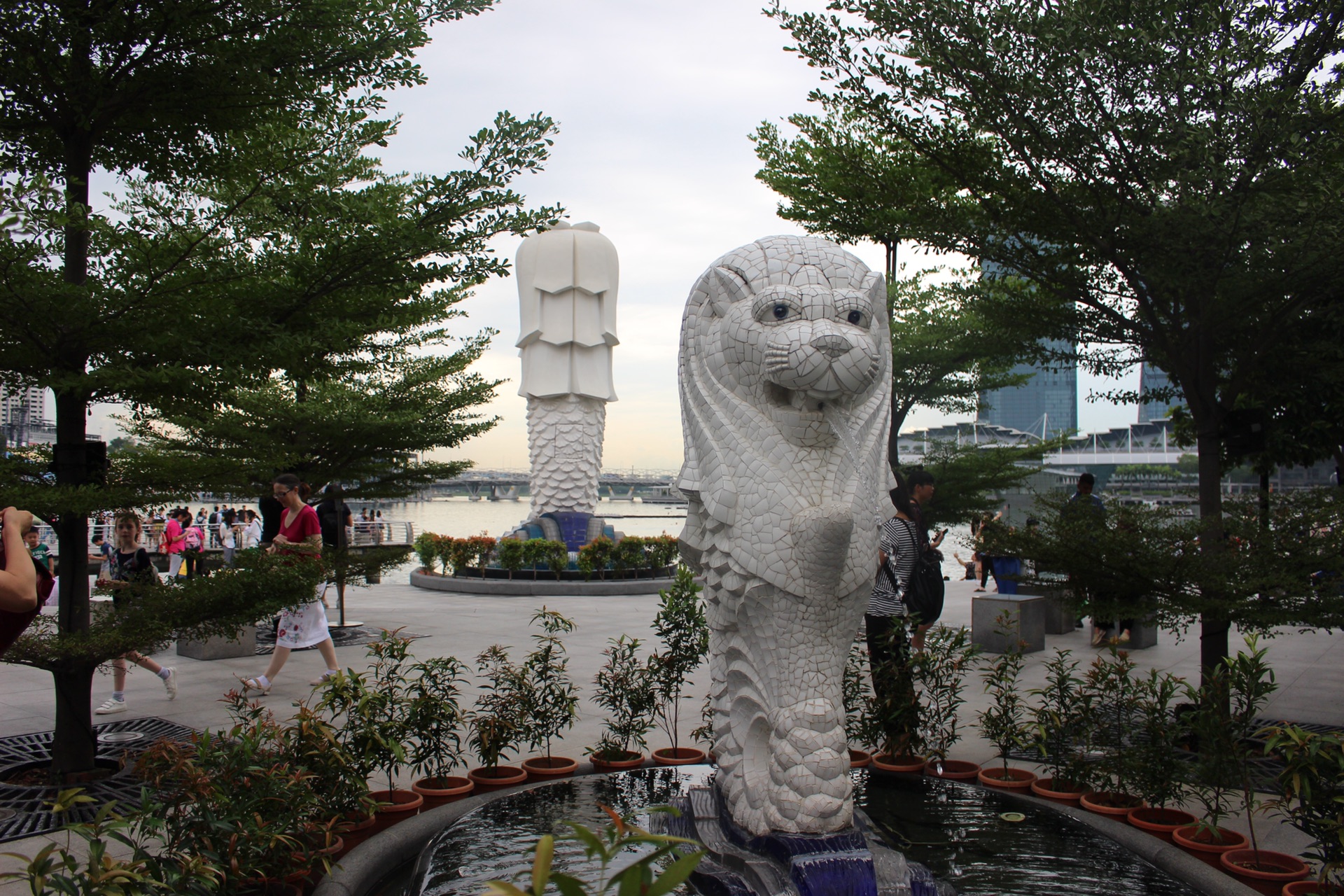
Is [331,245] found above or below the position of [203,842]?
above

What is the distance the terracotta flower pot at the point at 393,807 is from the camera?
13.6 feet

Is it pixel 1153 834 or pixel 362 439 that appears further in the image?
pixel 362 439

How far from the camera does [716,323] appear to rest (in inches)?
155

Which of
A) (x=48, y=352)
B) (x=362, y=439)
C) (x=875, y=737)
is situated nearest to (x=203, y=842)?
(x=48, y=352)

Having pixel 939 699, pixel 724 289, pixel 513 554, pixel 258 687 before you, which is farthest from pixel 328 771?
pixel 513 554

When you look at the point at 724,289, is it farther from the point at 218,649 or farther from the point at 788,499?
the point at 218,649

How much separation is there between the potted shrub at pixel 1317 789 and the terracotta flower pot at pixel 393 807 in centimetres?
351

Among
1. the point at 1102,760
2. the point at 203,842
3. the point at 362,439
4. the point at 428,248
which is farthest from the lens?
the point at 362,439

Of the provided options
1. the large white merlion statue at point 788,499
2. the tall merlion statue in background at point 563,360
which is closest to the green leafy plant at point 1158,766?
the large white merlion statue at point 788,499

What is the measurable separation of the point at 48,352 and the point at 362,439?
19.5ft

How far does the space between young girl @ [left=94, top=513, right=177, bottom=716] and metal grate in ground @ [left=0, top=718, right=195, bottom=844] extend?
428 millimetres

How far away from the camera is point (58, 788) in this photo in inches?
192

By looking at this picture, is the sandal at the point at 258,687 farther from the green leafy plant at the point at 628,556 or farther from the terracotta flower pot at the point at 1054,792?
the green leafy plant at the point at 628,556

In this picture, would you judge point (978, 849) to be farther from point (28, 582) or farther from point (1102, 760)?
point (28, 582)
